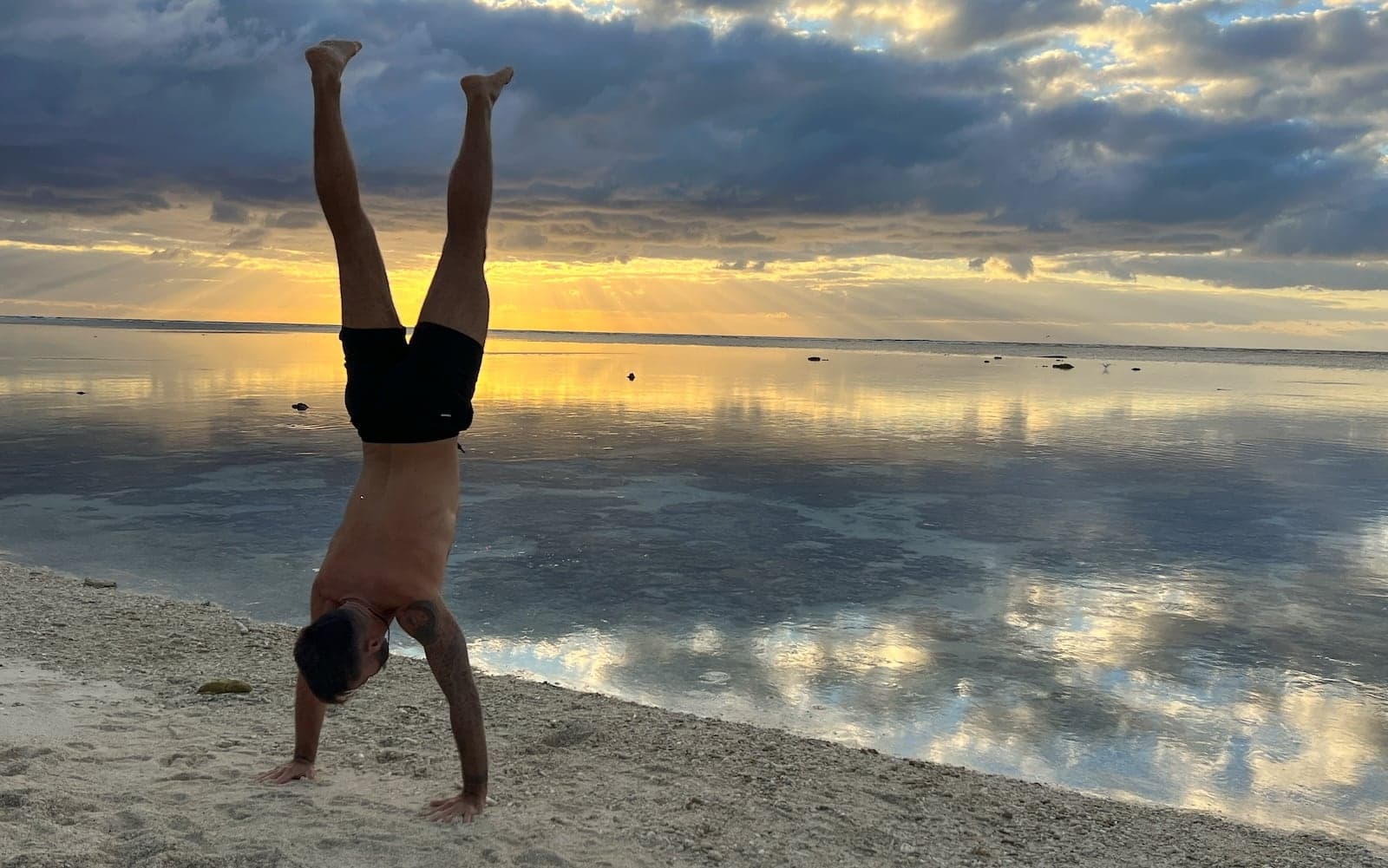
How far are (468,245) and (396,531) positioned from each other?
1.55m

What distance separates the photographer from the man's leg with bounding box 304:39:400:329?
529 centimetres

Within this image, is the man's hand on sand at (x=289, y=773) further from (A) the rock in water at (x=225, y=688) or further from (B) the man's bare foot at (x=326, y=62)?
(B) the man's bare foot at (x=326, y=62)

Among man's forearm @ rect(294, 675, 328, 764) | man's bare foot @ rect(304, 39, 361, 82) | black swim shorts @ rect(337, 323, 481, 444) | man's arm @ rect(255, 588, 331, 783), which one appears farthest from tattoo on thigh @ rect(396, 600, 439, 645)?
man's bare foot @ rect(304, 39, 361, 82)

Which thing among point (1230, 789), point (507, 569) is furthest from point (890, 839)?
point (507, 569)

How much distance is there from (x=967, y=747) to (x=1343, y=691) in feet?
12.2

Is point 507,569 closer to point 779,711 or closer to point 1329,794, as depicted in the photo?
point 779,711

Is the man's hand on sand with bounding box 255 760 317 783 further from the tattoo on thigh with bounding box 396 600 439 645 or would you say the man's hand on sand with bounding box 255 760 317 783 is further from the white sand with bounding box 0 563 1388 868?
the tattoo on thigh with bounding box 396 600 439 645

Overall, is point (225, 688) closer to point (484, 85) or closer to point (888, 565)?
point (484, 85)

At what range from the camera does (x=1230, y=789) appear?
272 inches

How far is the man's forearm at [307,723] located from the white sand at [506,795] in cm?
20

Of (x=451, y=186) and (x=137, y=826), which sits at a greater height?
(x=451, y=186)

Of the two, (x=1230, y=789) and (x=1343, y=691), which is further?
(x=1343, y=691)

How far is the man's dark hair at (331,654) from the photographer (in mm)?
4922

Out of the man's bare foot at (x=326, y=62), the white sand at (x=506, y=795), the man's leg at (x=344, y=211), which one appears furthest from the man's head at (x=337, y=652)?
the man's bare foot at (x=326, y=62)
